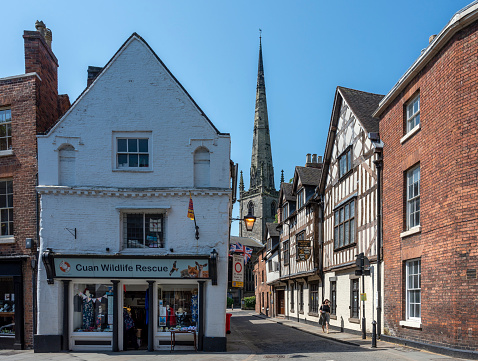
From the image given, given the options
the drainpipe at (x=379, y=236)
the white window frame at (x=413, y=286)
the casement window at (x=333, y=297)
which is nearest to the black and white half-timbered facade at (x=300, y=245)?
the casement window at (x=333, y=297)

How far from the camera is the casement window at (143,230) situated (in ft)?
50.8

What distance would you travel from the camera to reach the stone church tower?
4048 inches

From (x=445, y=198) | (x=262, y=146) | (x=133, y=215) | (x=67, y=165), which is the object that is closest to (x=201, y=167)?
(x=133, y=215)

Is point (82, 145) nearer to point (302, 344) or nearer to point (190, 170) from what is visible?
point (190, 170)

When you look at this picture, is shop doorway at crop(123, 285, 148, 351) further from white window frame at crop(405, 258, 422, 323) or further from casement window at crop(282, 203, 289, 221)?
casement window at crop(282, 203, 289, 221)

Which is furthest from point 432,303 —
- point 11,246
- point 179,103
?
point 11,246

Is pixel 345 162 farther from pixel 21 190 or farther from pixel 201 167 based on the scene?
pixel 21 190

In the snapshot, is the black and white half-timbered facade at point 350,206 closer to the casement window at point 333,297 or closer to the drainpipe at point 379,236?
the casement window at point 333,297

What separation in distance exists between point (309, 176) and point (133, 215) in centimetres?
1721

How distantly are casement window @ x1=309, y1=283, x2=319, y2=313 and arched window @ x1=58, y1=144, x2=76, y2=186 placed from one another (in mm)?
16856

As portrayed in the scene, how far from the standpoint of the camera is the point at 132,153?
15789mm

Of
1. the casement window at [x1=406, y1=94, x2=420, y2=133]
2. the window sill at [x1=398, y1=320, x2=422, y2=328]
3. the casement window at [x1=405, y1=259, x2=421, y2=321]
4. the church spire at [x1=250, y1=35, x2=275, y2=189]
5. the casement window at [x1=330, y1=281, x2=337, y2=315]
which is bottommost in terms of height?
the casement window at [x1=330, y1=281, x2=337, y2=315]

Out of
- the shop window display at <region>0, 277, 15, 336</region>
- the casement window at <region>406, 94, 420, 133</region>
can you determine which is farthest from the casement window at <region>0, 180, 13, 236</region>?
the casement window at <region>406, 94, 420, 133</region>

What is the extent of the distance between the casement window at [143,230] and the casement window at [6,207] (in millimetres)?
4185
